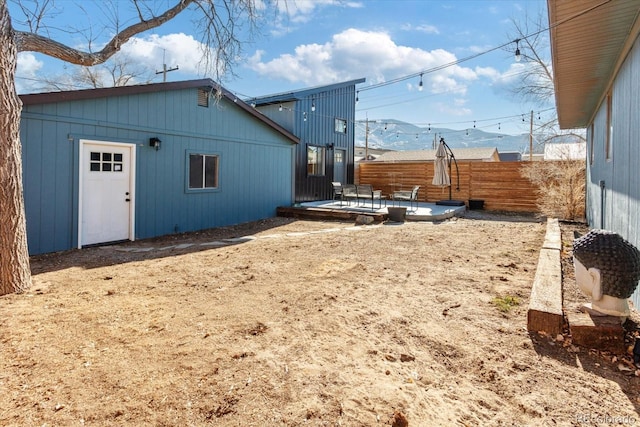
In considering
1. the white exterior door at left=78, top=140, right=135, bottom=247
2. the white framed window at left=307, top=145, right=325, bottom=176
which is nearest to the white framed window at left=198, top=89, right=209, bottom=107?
the white exterior door at left=78, top=140, right=135, bottom=247

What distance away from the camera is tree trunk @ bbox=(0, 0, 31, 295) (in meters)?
3.78

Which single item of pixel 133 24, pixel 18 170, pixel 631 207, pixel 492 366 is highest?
pixel 133 24

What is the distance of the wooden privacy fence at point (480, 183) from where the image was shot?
12.7m

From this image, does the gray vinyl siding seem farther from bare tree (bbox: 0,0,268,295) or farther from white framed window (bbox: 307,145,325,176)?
white framed window (bbox: 307,145,325,176)

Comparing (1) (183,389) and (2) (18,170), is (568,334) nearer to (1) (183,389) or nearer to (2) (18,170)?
(1) (183,389)

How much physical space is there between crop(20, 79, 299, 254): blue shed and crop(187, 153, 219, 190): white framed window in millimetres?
25

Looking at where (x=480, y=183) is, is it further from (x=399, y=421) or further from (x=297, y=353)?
(x=399, y=421)

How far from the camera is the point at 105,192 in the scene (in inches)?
278

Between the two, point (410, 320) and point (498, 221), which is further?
point (498, 221)

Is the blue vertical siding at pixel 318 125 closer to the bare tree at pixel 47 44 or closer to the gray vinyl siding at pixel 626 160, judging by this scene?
the bare tree at pixel 47 44

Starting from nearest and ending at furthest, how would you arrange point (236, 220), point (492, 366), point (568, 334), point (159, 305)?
1. point (492, 366)
2. point (568, 334)
3. point (159, 305)
4. point (236, 220)

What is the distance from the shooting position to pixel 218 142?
9328 mm

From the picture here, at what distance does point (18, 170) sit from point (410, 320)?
4.34m

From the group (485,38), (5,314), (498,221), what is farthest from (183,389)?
(485,38)
